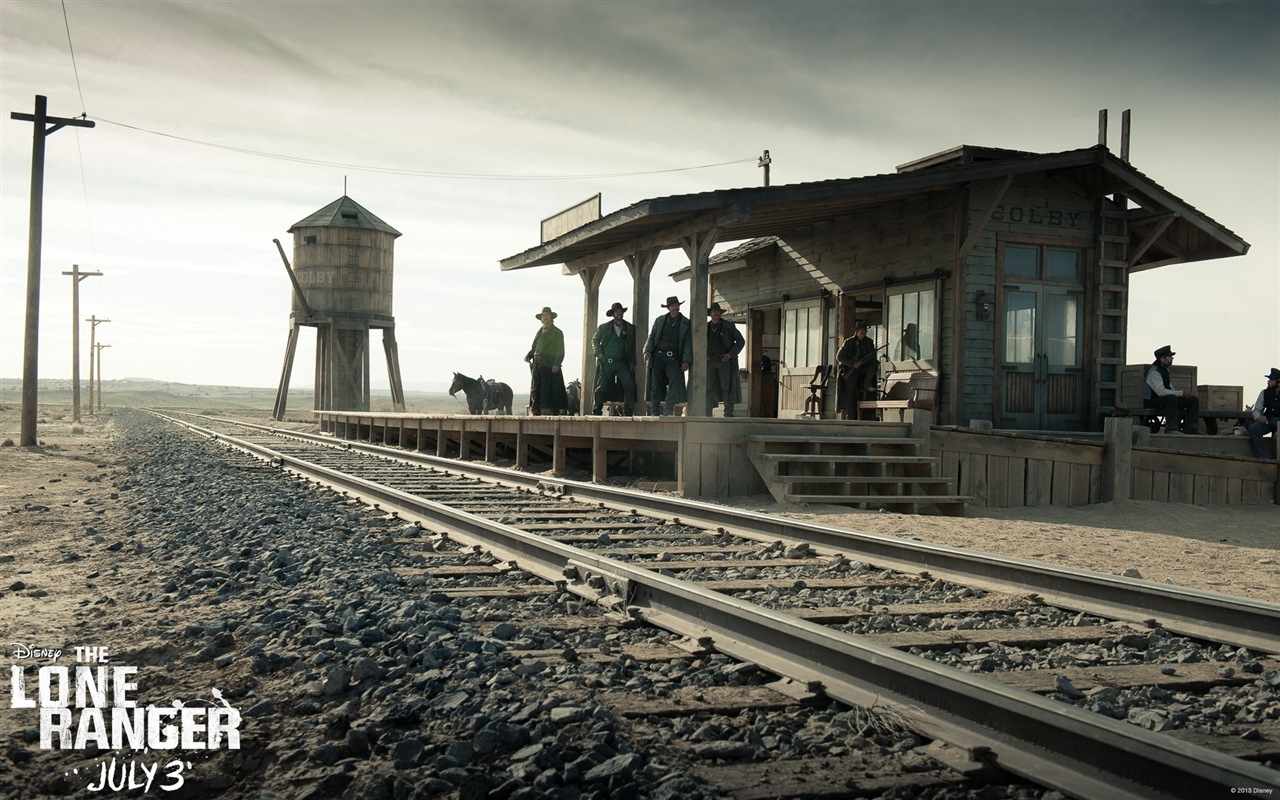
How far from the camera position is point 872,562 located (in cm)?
610

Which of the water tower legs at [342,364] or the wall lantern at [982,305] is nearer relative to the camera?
the wall lantern at [982,305]

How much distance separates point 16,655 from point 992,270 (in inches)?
527

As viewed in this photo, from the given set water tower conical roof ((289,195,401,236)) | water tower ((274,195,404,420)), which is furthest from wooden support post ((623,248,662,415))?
water tower conical roof ((289,195,401,236))

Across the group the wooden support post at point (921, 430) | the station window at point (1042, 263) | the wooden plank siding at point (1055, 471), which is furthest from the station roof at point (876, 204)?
the wooden plank siding at point (1055, 471)

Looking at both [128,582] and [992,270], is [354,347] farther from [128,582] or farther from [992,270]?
[128,582]

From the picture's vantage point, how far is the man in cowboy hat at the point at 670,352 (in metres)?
14.0

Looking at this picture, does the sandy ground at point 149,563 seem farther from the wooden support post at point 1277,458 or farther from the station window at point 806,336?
the station window at point 806,336

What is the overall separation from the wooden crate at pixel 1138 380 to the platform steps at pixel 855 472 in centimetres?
517

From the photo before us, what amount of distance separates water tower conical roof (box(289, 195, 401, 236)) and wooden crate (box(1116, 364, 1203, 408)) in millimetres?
29512

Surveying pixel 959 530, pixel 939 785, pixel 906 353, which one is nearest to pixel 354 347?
pixel 906 353

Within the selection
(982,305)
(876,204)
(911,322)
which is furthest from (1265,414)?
(876,204)

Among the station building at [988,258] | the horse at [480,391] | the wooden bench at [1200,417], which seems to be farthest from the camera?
the horse at [480,391]

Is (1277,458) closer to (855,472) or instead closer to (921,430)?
(921,430)

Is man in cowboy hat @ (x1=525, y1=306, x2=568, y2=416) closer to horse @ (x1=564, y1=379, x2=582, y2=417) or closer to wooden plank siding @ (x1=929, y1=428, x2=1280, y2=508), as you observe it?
horse @ (x1=564, y1=379, x2=582, y2=417)
